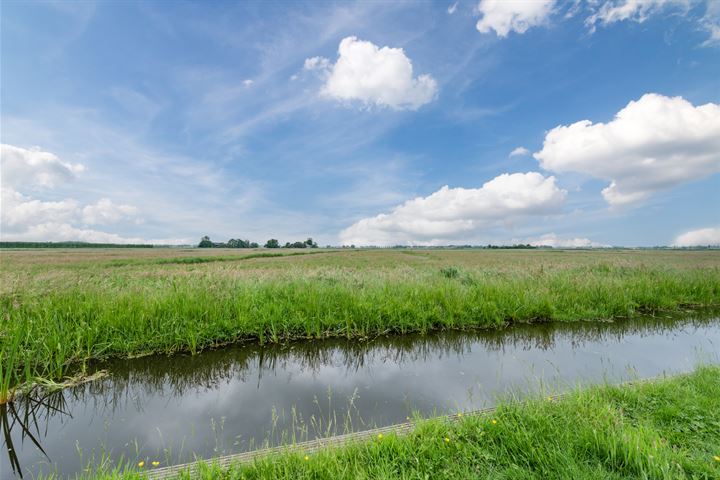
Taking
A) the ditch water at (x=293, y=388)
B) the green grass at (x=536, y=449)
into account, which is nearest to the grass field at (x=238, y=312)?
the ditch water at (x=293, y=388)

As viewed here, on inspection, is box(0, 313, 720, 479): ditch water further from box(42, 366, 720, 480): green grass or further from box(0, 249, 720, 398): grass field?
box(42, 366, 720, 480): green grass

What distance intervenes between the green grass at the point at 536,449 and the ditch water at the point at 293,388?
1.93 feet

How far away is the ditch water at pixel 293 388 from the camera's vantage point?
10.2 feet

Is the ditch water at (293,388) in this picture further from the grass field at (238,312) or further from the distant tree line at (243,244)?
the distant tree line at (243,244)

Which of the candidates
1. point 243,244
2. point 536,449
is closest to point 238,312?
point 536,449

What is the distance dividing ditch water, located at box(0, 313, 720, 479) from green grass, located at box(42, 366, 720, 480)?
587 mm

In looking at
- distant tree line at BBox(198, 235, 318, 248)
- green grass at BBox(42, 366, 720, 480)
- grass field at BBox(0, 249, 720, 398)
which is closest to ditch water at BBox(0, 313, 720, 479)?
grass field at BBox(0, 249, 720, 398)

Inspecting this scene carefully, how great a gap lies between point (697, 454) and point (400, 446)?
2262mm

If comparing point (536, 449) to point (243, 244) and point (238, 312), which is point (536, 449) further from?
point (243, 244)

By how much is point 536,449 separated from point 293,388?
9.88 feet

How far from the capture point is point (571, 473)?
2.08 meters

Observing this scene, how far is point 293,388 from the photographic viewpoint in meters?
4.22

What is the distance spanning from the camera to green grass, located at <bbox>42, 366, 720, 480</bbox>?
216cm

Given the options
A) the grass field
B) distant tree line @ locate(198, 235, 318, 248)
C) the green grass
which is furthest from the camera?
distant tree line @ locate(198, 235, 318, 248)
